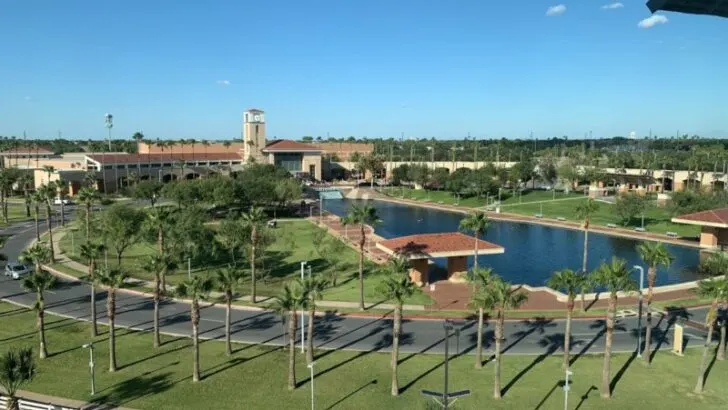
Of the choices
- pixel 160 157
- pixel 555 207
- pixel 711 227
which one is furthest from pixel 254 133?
pixel 711 227

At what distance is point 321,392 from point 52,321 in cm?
2476

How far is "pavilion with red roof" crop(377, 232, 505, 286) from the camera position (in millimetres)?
56294

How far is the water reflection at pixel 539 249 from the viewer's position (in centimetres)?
6757

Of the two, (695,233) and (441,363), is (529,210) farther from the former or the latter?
(441,363)

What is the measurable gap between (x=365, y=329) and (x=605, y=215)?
78149 mm

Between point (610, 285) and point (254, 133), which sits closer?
point (610, 285)

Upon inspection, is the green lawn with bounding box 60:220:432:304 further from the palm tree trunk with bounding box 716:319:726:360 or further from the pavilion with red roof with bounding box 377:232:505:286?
the palm tree trunk with bounding box 716:319:726:360

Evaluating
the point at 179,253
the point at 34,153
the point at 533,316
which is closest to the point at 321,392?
the point at 533,316

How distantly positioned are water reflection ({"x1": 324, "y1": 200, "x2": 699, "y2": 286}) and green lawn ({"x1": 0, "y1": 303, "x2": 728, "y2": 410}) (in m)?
26.3

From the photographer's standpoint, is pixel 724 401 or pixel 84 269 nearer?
pixel 724 401

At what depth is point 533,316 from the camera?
154ft

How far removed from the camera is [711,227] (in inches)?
3184

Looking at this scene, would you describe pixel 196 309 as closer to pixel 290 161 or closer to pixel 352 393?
pixel 352 393

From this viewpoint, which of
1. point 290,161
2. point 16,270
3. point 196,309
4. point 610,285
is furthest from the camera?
point 290,161
